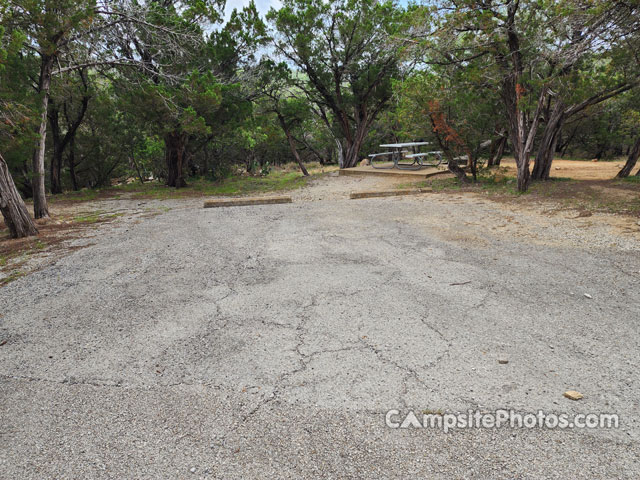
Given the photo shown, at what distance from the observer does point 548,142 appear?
29.6 ft

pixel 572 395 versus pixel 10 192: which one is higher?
pixel 10 192

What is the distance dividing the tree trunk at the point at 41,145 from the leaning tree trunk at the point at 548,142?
11.0 meters

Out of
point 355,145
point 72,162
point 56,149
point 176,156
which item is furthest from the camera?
point 355,145

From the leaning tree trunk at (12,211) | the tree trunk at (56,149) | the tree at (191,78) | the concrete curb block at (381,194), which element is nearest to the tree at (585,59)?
the concrete curb block at (381,194)

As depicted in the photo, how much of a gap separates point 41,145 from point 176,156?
18.6 feet

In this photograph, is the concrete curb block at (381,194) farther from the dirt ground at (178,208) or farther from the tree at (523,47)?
the tree at (523,47)

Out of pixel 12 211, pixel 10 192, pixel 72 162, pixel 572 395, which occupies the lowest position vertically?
pixel 572 395

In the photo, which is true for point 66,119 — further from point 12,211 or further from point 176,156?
point 12,211

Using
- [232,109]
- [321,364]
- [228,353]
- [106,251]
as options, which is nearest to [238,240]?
[106,251]

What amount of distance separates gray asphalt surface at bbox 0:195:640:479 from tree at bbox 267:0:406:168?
1167 centimetres

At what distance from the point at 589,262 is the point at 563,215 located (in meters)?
2.47

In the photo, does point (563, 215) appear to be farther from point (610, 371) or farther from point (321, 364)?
point (321, 364)

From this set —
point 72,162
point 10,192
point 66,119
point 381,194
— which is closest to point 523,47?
point 381,194

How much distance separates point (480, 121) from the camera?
9.04 metres
